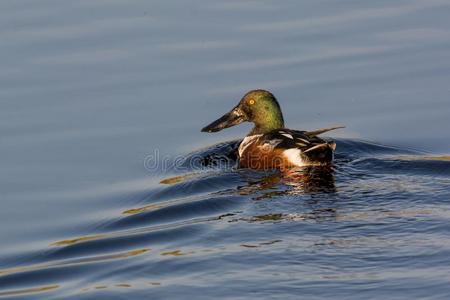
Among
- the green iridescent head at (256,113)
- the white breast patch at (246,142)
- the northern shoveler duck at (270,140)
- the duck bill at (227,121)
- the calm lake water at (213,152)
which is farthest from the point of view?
the green iridescent head at (256,113)

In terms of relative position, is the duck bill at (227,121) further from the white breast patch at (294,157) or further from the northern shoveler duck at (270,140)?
the white breast patch at (294,157)

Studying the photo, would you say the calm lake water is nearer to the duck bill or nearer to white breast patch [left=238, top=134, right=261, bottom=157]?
the duck bill

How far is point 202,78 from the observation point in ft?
42.4

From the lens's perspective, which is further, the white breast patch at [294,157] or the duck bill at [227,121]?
the duck bill at [227,121]

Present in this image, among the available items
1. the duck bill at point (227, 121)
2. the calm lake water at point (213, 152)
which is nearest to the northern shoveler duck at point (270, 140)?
the duck bill at point (227, 121)

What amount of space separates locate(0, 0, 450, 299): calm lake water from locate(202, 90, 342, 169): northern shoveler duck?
→ 0.19 m

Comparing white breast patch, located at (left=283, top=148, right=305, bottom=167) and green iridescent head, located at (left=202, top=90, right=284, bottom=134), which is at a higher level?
green iridescent head, located at (left=202, top=90, right=284, bottom=134)

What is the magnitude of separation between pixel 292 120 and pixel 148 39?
2513 millimetres

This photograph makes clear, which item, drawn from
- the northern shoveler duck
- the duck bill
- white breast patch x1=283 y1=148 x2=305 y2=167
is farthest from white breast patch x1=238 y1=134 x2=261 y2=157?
white breast patch x1=283 y1=148 x2=305 y2=167

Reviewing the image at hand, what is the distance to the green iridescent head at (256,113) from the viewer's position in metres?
12.1

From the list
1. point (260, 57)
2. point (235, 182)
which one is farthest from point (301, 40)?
point (235, 182)

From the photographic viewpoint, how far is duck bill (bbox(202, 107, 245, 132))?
39.3 feet

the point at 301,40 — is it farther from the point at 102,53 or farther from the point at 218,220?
the point at 218,220

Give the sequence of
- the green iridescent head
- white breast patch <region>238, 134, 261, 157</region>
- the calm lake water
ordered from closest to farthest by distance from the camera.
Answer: the calm lake water < white breast patch <region>238, 134, 261, 157</region> < the green iridescent head
